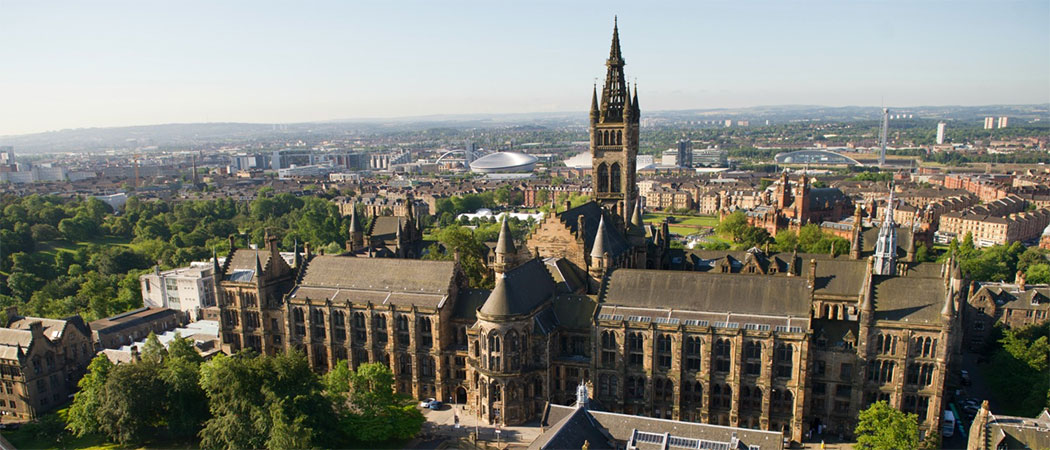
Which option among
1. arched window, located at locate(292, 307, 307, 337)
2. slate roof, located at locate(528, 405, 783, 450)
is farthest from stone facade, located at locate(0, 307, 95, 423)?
slate roof, located at locate(528, 405, 783, 450)

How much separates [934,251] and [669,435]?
12257cm

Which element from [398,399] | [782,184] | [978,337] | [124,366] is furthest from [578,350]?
[782,184]

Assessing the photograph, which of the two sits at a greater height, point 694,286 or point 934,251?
point 694,286

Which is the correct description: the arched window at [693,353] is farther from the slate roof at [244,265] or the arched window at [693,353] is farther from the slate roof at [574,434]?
the slate roof at [244,265]

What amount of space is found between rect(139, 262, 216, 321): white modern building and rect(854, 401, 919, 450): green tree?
322 feet

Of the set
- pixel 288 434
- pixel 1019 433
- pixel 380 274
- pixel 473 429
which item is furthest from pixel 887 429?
pixel 380 274

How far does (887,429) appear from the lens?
54750mm

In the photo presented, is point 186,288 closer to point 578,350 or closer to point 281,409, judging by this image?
point 281,409

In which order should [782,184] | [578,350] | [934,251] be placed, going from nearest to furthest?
[578,350], [934,251], [782,184]

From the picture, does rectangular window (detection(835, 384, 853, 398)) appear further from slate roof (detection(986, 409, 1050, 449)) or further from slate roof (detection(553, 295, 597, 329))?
slate roof (detection(553, 295, 597, 329))

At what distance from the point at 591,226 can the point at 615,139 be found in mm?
19666

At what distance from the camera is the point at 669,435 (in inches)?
2009

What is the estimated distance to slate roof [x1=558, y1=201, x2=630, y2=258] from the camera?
8531 centimetres

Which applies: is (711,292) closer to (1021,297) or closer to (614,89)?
(614,89)
